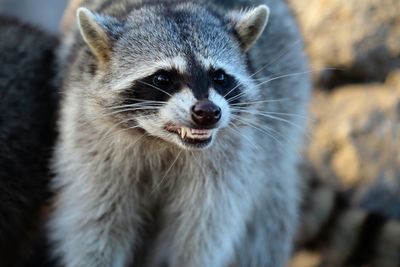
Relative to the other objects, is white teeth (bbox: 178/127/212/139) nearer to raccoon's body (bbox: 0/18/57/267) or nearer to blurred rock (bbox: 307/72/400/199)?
raccoon's body (bbox: 0/18/57/267)

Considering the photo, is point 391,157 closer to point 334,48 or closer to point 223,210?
point 334,48

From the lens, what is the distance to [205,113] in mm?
3979

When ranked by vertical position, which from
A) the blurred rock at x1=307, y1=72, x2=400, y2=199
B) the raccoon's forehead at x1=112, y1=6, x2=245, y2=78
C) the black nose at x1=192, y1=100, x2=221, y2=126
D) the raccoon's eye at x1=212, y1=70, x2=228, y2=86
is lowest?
the blurred rock at x1=307, y1=72, x2=400, y2=199

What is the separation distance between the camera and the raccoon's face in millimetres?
4133

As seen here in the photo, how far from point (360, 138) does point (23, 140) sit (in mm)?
2611

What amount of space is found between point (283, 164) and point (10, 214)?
6.02ft

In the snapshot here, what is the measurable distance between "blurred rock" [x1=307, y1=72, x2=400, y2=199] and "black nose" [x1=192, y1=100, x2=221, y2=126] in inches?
94.8

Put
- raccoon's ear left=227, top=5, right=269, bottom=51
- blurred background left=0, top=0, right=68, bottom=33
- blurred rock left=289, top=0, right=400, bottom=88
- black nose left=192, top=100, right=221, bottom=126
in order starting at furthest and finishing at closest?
blurred background left=0, top=0, right=68, bottom=33 < blurred rock left=289, top=0, right=400, bottom=88 < raccoon's ear left=227, top=5, right=269, bottom=51 < black nose left=192, top=100, right=221, bottom=126

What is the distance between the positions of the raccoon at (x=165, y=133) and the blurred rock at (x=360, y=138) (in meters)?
1.00

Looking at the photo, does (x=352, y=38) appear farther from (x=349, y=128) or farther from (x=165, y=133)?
(x=165, y=133)

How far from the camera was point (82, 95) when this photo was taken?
183 inches

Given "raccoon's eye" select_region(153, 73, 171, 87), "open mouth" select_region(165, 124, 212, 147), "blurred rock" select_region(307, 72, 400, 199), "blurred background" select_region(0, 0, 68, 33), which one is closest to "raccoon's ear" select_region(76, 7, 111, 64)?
"raccoon's eye" select_region(153, 73, 171, 87)

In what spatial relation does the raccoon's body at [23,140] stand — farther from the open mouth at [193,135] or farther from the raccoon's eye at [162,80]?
the open mouth at [193,135]

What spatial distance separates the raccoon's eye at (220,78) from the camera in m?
4.29
